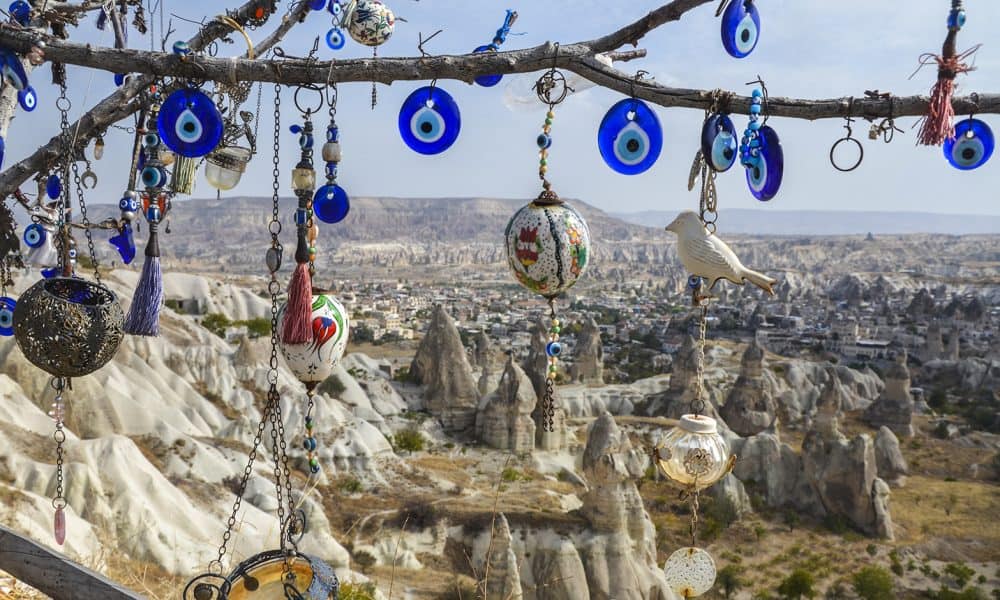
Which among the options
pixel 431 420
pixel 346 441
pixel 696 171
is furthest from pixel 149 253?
pixel 431 420

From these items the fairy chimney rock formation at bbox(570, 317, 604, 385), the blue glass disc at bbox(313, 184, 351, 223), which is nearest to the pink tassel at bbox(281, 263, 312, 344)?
the blue glass disc at bbox(313, 184, 351, 223)

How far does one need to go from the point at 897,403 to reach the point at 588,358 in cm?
1184

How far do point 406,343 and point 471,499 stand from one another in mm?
27451

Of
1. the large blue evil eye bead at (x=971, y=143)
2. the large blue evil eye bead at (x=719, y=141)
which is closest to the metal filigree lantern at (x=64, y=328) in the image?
the large blue evil eye bead at (x=719, y=141)

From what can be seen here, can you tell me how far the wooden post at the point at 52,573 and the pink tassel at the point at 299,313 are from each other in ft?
3.50

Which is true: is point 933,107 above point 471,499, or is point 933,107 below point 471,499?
above

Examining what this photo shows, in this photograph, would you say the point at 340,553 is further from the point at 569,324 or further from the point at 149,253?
the point at 569,324

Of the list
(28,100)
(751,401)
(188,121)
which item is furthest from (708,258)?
(751,401)

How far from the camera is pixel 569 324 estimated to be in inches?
2028

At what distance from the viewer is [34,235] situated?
413cm

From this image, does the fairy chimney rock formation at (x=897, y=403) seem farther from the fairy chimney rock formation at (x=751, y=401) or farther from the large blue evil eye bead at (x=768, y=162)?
the large blue evil eye bead at (x=768, y=162)

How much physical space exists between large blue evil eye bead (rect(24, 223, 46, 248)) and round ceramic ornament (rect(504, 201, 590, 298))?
2753mm

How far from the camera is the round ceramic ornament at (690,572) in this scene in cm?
327

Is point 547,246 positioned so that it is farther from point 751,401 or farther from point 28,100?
point 751,401
